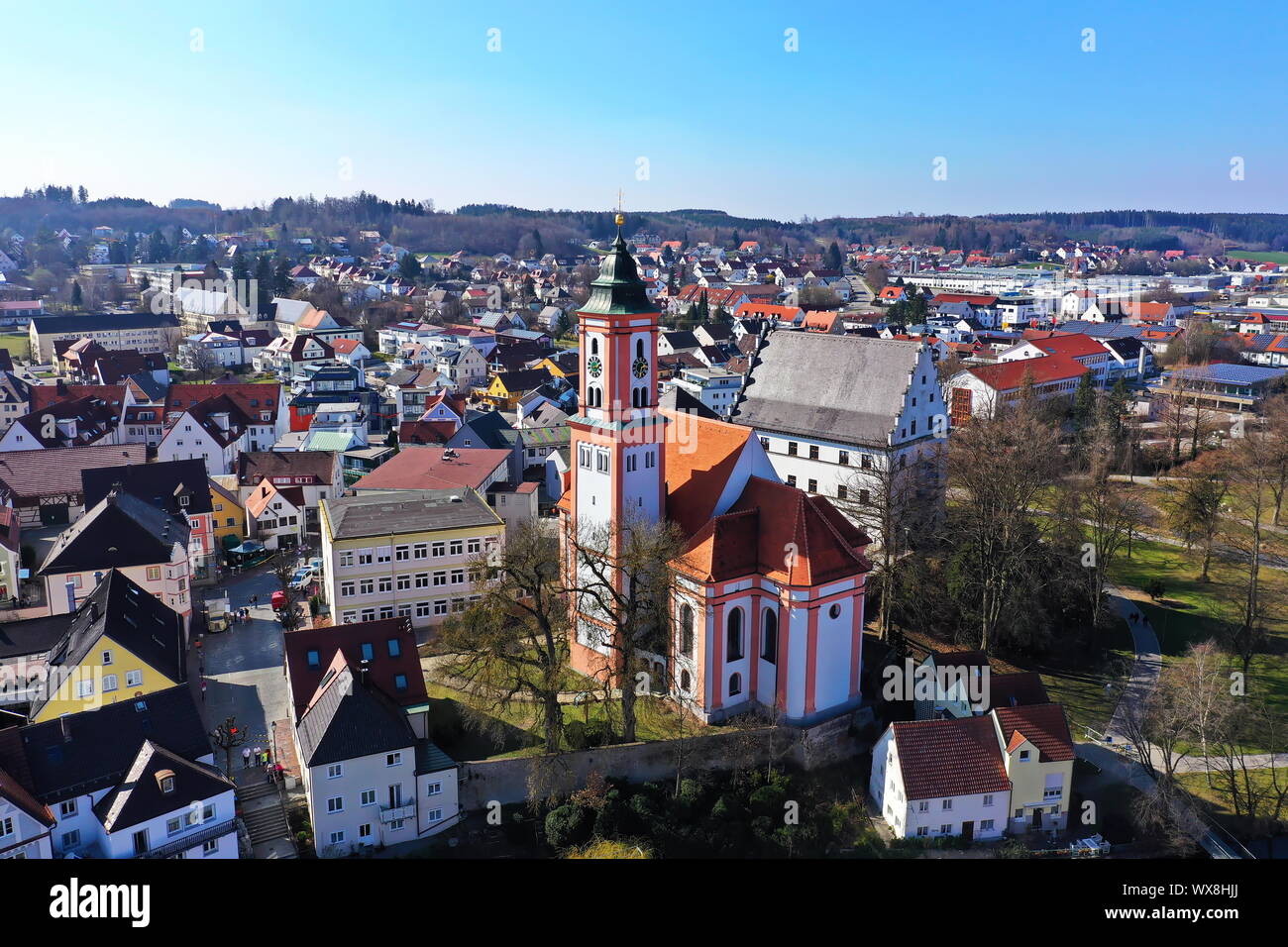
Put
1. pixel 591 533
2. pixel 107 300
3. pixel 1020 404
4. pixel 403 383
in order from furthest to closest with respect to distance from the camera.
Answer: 1. pixel 107 300
2. pixel 403 383
3. pixel 1020 404
4. pixel 591 533

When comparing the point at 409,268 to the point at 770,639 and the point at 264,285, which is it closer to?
the point at 264,285

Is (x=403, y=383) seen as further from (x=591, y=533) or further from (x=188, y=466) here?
(x=591, y=533)

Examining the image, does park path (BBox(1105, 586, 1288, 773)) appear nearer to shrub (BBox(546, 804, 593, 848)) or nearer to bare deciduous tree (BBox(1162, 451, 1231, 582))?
bare deciduous tree (BBox(1162, 451, 1231, 582))

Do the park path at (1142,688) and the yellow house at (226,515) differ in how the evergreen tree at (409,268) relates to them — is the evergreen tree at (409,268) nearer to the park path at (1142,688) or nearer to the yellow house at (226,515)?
the yellow house at (226,515)

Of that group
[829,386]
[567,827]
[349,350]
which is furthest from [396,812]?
[349,350]

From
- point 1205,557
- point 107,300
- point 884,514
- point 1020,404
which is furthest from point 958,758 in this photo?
point 107,300
